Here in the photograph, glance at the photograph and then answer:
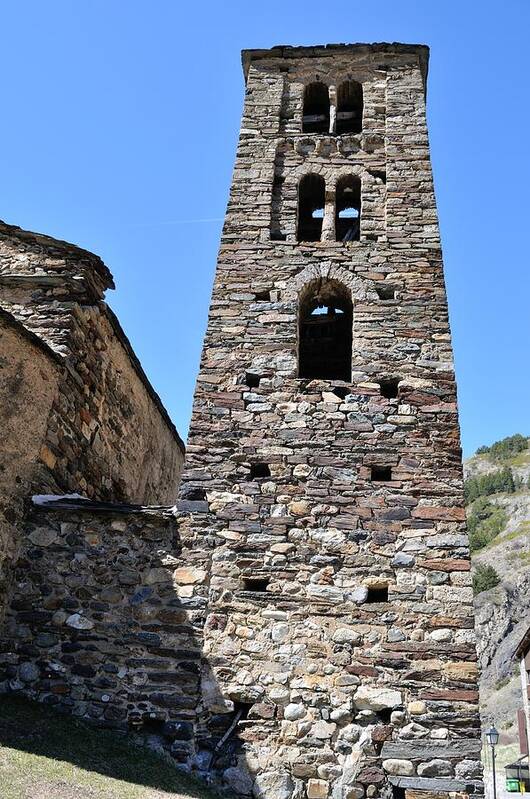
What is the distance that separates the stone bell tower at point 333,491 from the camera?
612 cm

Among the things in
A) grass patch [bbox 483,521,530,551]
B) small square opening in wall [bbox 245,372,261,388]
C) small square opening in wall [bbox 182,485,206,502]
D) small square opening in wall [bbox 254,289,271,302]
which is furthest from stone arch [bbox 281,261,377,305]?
grass patch [bbox 483,521,530,551]

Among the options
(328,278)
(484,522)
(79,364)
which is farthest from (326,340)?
(484,522)

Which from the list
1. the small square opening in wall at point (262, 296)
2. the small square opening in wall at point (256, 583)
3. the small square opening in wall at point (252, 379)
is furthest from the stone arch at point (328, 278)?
the small square opening in wall at point (256, 583)

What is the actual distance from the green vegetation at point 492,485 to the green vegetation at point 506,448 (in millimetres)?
6828

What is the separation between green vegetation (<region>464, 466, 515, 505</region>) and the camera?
2717 inches

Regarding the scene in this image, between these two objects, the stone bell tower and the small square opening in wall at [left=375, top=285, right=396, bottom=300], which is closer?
the stone bell tower

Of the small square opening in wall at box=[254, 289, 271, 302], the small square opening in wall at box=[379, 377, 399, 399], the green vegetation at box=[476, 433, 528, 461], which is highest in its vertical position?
the green vegetation at box=[476, 433, 528, 461]

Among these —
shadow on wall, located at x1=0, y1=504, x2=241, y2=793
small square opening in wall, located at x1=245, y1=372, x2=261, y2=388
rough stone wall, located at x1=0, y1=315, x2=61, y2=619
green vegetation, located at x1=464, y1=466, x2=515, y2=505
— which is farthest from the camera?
green vegetation, located at x1=464, y1=466, x2=515, y2=505

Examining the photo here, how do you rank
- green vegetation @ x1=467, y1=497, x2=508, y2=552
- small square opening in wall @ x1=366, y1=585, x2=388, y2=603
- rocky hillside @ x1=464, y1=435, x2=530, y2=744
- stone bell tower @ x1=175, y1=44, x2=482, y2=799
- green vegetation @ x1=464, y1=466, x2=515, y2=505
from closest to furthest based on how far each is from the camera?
stone bell tower @ x1=175, y1=44, x2=482, y2=799 < small square opening in wall @ x1=366, y1=585, x2=388, y2=603 < rocky hillside @ x1=464, y1=435, x2=530, y2=744 < green vegetation @ x1=467, y1=497, x2=508, y2=552 < green vegetation @ x1=464, y1=466, x2=515, y2=505

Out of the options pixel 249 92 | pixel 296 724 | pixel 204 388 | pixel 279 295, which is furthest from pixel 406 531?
pixel 249 92

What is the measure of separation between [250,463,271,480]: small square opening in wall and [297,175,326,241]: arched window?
465 cm

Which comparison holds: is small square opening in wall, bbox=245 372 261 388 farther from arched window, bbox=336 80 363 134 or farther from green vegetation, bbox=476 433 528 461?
green vegetation, bbox=476 433 528 461

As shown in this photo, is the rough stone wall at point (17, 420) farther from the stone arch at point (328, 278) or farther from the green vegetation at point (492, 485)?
the green vegetation at point (492, 485)

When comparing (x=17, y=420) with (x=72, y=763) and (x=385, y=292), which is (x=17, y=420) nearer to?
(x=72, y=763)
